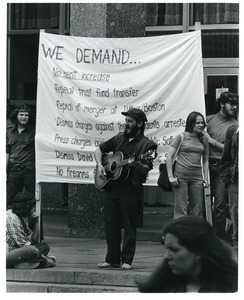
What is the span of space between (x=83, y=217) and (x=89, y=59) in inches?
91.4

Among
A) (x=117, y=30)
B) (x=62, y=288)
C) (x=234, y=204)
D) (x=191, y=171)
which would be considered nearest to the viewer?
(x=62, y=288)

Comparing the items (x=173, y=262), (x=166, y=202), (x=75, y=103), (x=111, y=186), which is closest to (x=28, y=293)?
(x=111, y=186)

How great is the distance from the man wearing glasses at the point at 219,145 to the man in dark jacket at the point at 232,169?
2.77 ft

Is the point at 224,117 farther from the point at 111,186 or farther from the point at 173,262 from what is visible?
the point at 173,262

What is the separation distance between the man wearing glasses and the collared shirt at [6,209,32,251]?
7.83 feet

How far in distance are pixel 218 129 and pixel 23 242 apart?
2832 mm

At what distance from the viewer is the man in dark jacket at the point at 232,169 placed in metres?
10.2

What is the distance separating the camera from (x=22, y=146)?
40.5 feet

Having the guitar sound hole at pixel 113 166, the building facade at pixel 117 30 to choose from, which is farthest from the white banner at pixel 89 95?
the guitar sound hole at pixel 113 166

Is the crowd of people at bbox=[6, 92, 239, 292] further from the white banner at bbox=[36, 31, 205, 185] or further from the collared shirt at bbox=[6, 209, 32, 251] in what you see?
the white banner at bbox=[36, 31, 205, 185]

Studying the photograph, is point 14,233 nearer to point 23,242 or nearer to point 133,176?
point 23,242

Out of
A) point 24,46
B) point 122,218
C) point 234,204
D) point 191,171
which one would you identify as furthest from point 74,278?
point 24,46

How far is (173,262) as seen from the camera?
14.9 ft

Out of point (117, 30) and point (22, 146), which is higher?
point (117, 30)
